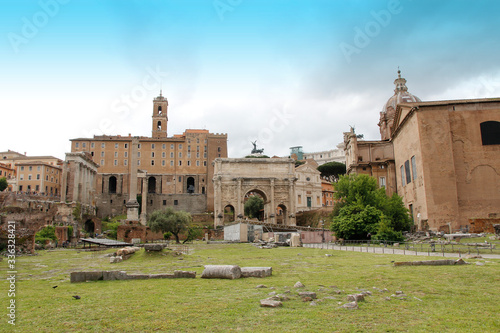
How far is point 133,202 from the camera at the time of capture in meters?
43.9

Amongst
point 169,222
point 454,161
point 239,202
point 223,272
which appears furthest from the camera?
point 239,202

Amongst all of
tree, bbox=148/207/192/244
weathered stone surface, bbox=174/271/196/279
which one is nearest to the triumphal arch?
tree, bbox=148/207/192/244

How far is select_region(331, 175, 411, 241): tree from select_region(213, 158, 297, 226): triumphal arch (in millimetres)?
20400

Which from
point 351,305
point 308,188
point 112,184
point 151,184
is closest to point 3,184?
point 112,184

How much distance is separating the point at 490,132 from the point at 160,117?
75.4m

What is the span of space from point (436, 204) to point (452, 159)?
12.5ft

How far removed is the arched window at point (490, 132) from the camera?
30000mm

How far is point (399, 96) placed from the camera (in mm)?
50344

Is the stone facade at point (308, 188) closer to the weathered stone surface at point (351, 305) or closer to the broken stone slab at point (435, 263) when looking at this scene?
the broken stone slab at point (435, 263)

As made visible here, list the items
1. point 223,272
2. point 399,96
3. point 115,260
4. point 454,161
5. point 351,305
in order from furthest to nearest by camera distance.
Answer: point 399,96 < point 454,161 < point 115,260 < point 223,272 < point 351,305

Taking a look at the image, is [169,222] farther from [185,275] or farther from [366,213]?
[185,275]

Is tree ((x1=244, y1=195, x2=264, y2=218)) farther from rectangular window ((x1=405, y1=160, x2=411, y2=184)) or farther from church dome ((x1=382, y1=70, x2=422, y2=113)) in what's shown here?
rectangular window ((x1=405, y1=160, x2=411, y2=184))

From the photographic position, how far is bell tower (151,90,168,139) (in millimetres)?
91000

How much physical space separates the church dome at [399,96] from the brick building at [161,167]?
136ft
